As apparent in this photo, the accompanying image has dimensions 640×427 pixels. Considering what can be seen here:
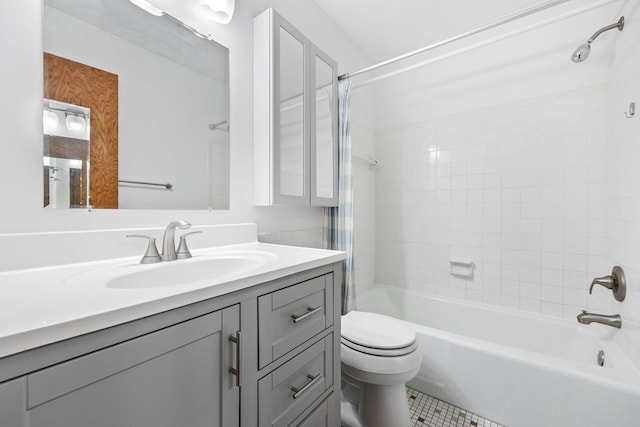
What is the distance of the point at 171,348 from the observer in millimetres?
537

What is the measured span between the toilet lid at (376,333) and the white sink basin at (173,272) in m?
0.62

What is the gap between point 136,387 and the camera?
490 millimetres

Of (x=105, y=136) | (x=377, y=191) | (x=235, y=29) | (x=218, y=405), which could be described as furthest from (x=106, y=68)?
(x=377, y=191)

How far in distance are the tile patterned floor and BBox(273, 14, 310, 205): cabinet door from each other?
4.14 ft

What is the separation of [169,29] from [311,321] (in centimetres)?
124

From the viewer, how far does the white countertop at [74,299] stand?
0.39 m

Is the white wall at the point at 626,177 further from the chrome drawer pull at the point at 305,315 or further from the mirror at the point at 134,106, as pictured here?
the mirror at the point at 134,106

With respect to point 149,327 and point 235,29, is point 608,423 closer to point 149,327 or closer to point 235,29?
point 149,327

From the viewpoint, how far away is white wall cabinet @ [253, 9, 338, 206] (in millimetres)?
1347

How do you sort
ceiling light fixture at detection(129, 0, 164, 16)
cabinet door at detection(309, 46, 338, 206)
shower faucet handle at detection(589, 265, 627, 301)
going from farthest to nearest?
1. cabinet door at detection(309, 46, 338, 206)
2. shower faucet handle at detection(589, 265, 627, 301)
3. ceiling light fixture at detection(129, 0, 164, 16)

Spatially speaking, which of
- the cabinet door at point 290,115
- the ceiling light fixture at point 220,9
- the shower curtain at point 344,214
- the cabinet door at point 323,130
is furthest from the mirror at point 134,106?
the shower curtain at point 344,214

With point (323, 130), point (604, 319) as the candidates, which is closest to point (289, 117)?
point (323, 130)

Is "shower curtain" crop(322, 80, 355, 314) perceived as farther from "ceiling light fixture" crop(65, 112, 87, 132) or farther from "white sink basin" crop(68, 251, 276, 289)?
"ceiling light fixture" crop(65, 112, 87, 132)

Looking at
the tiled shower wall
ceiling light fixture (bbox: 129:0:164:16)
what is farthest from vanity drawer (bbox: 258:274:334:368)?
the tiled shower wall
